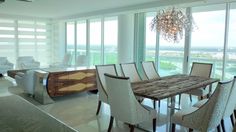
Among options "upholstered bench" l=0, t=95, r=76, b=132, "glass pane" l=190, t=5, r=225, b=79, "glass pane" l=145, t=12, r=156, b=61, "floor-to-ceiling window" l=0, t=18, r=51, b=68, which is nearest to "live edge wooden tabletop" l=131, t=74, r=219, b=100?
"upholstered bench" l=0, t=95, r=76, b=132

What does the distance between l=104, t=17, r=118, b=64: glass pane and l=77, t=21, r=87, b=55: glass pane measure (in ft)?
4.61

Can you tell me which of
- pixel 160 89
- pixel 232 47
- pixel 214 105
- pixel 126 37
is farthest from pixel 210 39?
pixel 214 105

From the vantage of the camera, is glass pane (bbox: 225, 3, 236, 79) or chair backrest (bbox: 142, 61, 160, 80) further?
glass pane (bbox: 225, 3, 236, 79)

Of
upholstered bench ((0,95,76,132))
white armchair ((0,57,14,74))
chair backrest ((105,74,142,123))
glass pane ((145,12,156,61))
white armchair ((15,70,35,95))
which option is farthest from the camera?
white armchair ((0,57,14,74))

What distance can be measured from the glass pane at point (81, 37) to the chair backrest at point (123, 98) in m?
7.11

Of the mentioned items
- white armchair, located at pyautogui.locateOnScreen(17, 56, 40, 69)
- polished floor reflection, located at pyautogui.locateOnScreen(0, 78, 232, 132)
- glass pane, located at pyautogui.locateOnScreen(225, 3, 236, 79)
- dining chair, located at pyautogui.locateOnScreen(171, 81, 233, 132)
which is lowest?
polished floor reflection, located at pyautogui.locateOnScreen(0, 78, 232, 132)

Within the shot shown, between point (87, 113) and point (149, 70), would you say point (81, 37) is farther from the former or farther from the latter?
point (87, 113)

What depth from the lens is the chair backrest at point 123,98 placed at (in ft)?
9.63

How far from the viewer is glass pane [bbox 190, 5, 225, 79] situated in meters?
5.68

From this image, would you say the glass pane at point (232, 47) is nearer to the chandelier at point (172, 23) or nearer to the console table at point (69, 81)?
the chandelier at point (172, 23)

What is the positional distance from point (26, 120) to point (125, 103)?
1.86 meters

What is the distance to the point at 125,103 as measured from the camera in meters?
2.99

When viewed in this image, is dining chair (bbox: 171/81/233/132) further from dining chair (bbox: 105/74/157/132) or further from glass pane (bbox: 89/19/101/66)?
glass pane (bbox: 89/19/101/66)

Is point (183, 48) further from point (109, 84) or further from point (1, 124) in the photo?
point (1, 124)
